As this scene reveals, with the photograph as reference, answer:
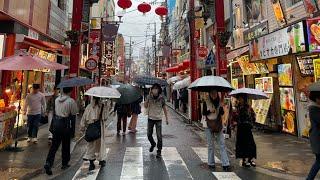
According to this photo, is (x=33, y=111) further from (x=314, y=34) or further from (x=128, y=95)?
(x=314, y=34)

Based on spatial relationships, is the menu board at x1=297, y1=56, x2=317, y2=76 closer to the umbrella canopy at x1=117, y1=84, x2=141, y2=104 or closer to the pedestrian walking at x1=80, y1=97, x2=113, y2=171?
the umbrella canopy at x1=117, y1=84, x2=141, y2=104

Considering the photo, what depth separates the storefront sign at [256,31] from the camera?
15.7 m

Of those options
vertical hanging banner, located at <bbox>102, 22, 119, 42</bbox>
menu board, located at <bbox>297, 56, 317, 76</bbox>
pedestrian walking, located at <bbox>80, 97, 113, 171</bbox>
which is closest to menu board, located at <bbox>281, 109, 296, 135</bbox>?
menu board, located at <bbox>297, 56, 317, 76</bbox>

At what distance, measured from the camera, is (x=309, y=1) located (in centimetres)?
1115

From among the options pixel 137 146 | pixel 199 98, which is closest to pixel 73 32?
pixel 137 146

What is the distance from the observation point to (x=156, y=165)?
8.48 meters

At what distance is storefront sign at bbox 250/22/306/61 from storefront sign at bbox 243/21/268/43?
1170 millimetres

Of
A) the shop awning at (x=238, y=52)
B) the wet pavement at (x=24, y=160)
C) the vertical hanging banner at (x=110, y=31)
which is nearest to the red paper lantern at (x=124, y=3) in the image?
the shop awning at (x=238, y=52)

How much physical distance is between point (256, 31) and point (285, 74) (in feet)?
12.5

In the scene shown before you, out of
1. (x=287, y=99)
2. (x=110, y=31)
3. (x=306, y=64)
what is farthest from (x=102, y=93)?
(x=110, y=31)

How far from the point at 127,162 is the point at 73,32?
6743mm

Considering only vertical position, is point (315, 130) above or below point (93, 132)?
above

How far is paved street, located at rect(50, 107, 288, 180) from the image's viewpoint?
7508mm

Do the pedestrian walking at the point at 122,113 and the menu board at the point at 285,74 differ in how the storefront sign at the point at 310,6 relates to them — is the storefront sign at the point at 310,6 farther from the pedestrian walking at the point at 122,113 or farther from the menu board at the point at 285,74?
the pedestrian walking at the point at 122,113
